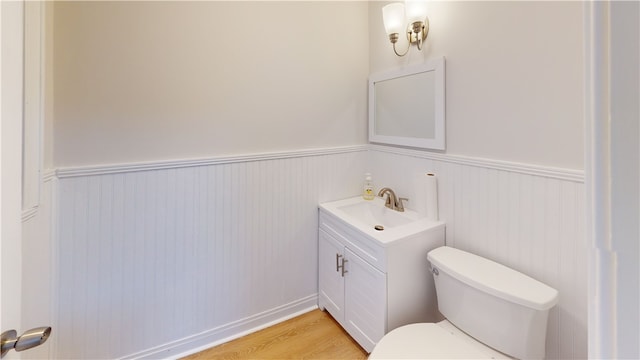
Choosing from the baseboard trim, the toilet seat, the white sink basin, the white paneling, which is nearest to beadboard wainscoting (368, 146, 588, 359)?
the white sink basin

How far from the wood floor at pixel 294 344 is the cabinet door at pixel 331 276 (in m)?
0.12

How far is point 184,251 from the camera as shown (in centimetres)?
169

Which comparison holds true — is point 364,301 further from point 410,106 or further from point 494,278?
point 410,106

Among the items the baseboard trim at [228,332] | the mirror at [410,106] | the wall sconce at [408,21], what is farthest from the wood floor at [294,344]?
the wall sconce at [408,21]

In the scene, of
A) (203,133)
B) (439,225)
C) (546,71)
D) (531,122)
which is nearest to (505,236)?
(439,225)

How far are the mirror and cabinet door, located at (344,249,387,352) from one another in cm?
84

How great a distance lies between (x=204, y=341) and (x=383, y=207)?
1427 millimetres

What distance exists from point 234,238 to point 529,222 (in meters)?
1.59

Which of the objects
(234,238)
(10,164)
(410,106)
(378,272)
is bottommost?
(378,272)

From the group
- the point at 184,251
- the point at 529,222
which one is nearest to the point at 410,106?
the point at 529,222

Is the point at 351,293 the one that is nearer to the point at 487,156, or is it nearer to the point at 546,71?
the point at 487,156

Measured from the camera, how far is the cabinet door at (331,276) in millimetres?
1886

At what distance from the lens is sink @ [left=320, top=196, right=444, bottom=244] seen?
1592 millimetres

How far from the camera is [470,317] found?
4.32ft
